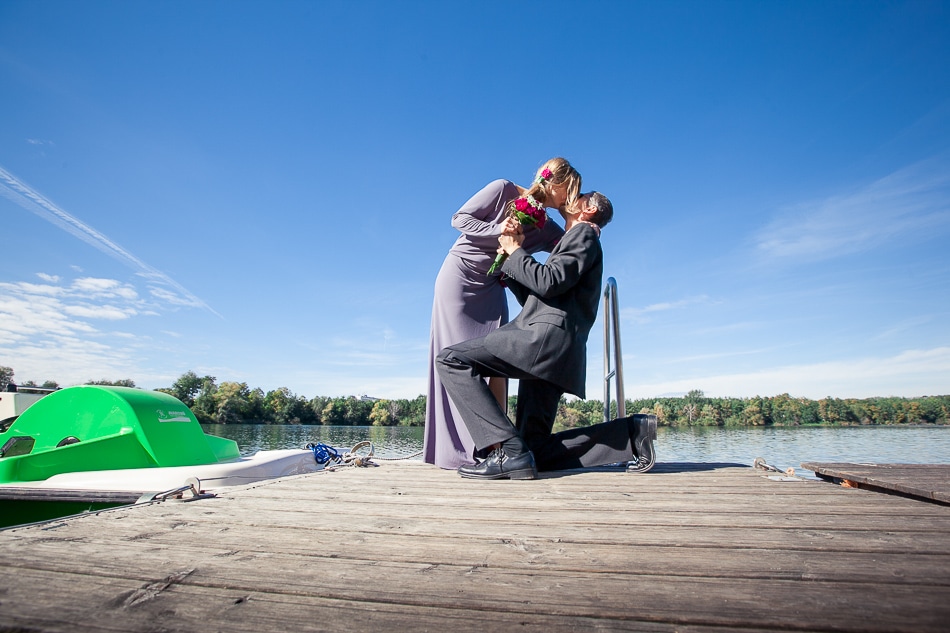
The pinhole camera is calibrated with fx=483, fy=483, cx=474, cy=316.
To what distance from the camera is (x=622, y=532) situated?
4.18ft

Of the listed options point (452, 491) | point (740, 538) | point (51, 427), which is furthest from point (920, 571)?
point (51, 427)

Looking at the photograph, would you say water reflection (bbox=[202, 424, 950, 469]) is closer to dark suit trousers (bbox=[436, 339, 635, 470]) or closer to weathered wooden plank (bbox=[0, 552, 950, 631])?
dark suit trousers (bbox=[436, 339, 635, 470])

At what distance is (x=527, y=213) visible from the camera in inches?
112

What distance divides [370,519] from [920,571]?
1.30m

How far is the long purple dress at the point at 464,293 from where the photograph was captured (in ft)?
10.7

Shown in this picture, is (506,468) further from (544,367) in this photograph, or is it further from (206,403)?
(206,403)

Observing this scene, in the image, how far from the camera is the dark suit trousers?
2449 millimetres

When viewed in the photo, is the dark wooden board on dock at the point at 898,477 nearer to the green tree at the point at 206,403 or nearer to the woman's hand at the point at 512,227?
the woman's hand at the point at 512,227

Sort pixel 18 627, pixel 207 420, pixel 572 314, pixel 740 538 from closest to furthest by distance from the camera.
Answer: pixel 18 627 → pixel 740 538 → pixel 572 314 → pixel 207 420

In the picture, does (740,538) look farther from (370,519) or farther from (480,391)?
(480,391)

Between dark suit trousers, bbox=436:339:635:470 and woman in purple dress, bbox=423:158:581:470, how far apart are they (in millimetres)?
559

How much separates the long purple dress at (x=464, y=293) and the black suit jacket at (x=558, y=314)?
2.45 ft

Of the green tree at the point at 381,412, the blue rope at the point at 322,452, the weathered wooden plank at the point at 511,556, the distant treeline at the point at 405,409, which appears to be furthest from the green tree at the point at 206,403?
the weathered wooden plank at the point at 511,556

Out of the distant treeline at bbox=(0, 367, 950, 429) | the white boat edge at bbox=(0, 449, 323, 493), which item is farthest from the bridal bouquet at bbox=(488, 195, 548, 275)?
the distant treeline at bbox=(0, 367, 950, 429)
